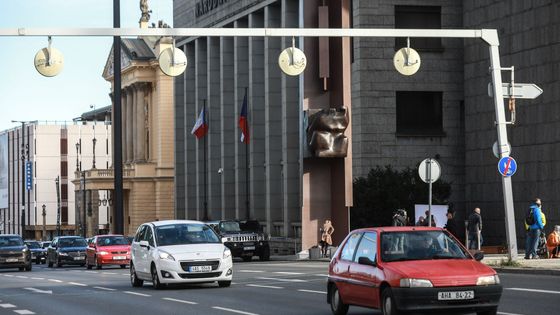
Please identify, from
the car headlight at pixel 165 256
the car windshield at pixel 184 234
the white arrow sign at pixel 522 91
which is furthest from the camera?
the white arrow sign at pixel 522 91

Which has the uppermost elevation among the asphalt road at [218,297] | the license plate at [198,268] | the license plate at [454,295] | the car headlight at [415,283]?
the car headlight at [415,283]

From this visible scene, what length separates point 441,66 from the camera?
2606 inches

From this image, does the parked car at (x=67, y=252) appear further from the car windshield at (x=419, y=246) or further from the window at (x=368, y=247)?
the car windshield at (x=419, y=246)

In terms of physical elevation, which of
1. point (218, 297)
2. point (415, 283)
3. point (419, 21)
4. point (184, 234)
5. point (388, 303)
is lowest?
point (218, 297)

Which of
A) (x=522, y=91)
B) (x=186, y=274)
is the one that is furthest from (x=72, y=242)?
(x=186, y=274)

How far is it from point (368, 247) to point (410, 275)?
1755 millimetres

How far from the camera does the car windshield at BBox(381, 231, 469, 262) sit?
1792cm

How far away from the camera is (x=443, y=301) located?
16703 millimetres

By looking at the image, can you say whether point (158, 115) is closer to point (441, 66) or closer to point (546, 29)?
point (441, 66)

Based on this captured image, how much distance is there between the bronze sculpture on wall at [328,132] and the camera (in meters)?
50.5

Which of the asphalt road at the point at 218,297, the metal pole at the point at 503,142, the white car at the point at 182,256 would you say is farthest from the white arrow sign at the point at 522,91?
the white car at the point at 182,256

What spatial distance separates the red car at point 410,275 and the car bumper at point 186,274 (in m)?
9.38

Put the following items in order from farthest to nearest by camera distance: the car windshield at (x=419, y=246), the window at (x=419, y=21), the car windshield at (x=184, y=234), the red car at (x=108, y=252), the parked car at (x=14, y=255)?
the window at (x=419, y=21) < the parked car at (x=14, y=255) < the red car at (x=108, y=252) < the car windshield at (x=184, y=234) < the car windshield at (x=419, y=246)

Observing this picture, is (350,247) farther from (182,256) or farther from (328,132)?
(328,132)
